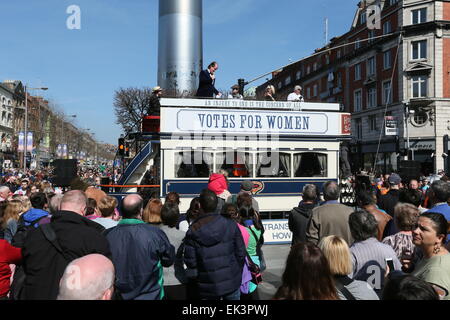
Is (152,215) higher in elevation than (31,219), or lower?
higher

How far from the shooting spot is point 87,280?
220cm

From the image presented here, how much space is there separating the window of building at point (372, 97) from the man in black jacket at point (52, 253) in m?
44.0

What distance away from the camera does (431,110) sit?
1388 inches

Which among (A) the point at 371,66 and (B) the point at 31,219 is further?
(A) the point at 371,66

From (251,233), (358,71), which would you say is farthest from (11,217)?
(358,71)

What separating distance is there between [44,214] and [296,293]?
4.14 meters

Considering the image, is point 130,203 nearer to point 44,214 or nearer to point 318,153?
point 44,214

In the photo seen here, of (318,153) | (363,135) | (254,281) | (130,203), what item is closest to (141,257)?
(130,203)

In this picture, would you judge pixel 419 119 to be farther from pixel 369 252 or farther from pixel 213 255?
pixel 213 255

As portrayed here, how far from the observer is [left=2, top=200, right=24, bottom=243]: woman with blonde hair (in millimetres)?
5473

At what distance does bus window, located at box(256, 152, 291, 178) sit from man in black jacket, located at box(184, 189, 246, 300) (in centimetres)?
742

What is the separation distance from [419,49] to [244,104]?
105ft

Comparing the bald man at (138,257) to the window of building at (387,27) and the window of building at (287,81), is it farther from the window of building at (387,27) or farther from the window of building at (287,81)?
the window of building at (287,81)

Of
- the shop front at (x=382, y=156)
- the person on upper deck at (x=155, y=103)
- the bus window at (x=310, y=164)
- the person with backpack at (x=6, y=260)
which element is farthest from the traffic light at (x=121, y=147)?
the shop front at (x=382, y=156)
